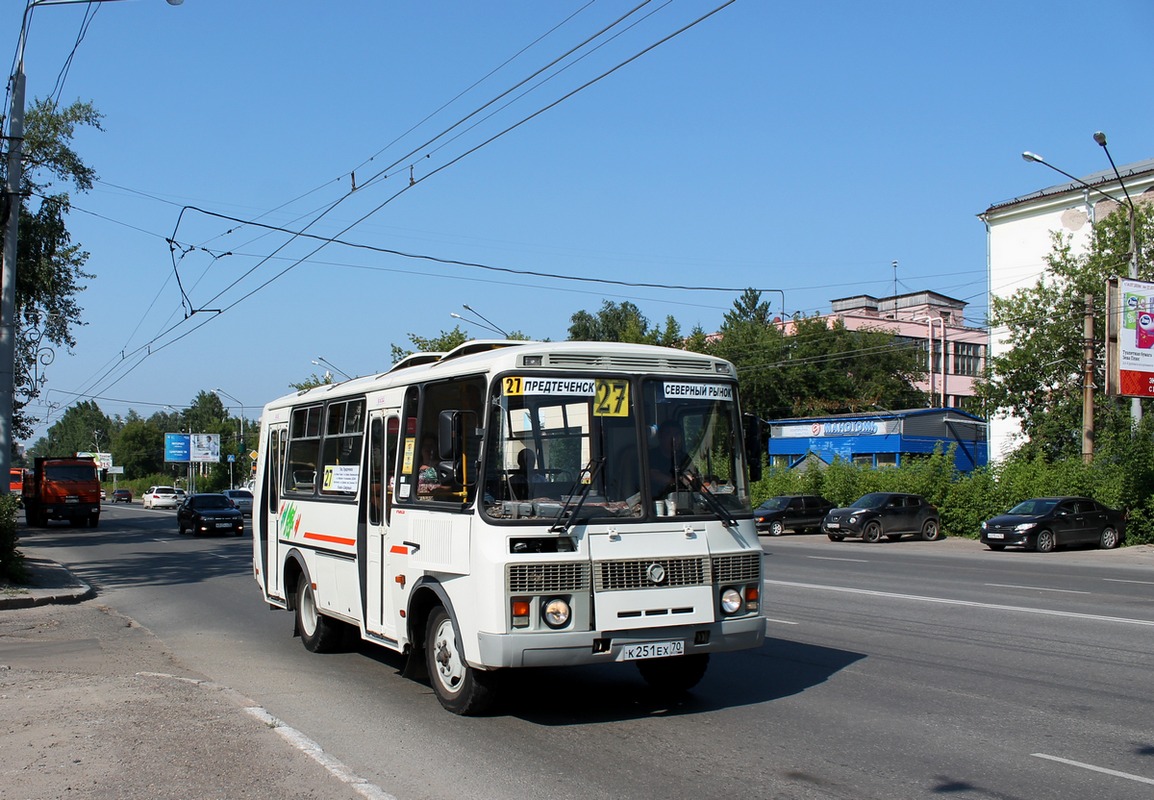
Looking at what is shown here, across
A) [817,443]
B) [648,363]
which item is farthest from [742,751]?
[817,443]

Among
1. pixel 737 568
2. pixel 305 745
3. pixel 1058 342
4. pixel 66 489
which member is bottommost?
pixel 305 745

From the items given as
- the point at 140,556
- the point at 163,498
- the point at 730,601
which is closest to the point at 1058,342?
the point at 140,556

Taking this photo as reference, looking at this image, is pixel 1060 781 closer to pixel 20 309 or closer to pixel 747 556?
pixel 747 556

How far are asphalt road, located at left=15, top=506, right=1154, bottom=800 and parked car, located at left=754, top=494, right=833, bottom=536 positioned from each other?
24210 mm

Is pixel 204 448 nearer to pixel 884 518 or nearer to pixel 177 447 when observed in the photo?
pixel 177 447

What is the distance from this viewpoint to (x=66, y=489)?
4166 cm

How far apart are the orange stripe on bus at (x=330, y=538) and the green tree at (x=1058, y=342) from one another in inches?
1421

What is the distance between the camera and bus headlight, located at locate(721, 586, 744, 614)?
750 cm

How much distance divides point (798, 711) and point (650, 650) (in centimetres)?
138

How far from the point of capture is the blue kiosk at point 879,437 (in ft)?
176

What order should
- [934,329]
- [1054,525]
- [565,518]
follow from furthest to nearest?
[934,329] → [1054,525] → [565,518]

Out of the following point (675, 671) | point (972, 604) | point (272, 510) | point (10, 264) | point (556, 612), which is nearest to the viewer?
point (556, 612)

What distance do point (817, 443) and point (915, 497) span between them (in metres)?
21.8

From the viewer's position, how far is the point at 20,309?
35188 mm
